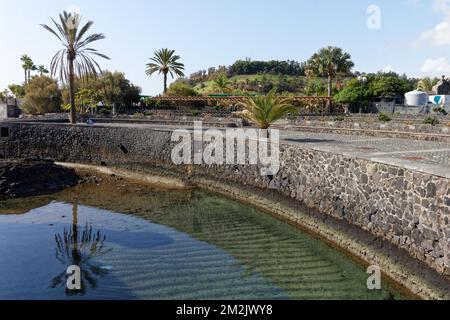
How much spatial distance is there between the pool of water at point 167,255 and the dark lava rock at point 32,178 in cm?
238

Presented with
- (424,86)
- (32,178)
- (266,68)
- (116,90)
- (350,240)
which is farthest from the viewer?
(266,68)

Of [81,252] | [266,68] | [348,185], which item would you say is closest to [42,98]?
[81,252]

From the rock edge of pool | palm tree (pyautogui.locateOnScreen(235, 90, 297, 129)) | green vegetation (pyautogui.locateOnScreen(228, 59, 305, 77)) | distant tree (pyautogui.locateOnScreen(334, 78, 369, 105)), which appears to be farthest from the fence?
green vegetation (pyautogui.locateOnScreen(228, 59, 305, 77))

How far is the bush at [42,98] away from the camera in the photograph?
160ft

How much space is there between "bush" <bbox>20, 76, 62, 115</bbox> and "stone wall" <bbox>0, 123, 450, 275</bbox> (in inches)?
1062

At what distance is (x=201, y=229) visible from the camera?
44.7 ft

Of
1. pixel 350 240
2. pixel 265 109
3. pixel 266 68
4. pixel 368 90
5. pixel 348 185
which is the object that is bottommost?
pixel 350 240

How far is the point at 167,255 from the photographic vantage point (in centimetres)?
1117

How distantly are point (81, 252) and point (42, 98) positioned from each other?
4184cm

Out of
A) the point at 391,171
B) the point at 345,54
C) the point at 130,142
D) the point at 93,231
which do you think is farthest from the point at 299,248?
the point at 345,54

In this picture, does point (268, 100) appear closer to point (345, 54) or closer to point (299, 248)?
point (299, 248)

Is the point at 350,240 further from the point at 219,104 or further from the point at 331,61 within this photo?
the point at 331,61

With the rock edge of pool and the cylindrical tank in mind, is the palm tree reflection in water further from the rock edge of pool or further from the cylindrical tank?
the cylindrical tank

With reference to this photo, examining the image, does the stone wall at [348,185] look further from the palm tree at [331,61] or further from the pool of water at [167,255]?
the palm tree at [331,61]
